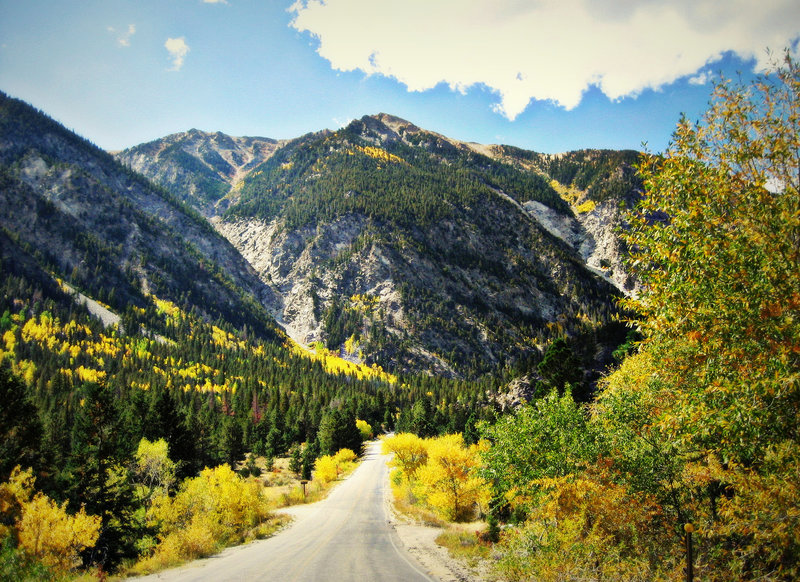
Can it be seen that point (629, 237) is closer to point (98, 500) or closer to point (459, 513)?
point (459, 513)

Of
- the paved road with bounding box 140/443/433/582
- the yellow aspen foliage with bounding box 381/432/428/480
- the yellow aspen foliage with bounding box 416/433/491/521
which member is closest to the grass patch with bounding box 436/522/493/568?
the yellow aspen foliage with bounding box 416/433/491/521

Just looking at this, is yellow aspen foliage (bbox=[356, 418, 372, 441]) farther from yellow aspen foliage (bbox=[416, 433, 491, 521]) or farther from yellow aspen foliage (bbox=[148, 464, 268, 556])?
yellow aspen foliage (bbox=[148, 464, 268, 556])

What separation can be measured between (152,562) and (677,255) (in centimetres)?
3006

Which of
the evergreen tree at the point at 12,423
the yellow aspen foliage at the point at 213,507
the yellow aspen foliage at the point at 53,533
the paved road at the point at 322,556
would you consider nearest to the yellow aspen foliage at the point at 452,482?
the paved road at the point at 322,556

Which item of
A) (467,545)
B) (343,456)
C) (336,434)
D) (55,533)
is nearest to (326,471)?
(343,456)

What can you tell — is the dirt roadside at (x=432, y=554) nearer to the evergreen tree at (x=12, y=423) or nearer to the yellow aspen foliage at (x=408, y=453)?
the yellow aspen foliage at (x=408, y=453)

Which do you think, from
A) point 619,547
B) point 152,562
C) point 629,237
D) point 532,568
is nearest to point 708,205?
point 629,237

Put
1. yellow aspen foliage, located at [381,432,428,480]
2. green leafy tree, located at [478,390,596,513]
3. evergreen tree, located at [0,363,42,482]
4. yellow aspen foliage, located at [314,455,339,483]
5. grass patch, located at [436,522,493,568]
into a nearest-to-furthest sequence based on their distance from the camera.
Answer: green leafy tree, located at [478,390,596,513] < grass patch, located at [436,522,493,568] < evergreen tree, located at [0,363,42,482] < yellow aspen foliage, located at [381,432,428,480] < yellow aspen foliage, located at [314,455,339,483]

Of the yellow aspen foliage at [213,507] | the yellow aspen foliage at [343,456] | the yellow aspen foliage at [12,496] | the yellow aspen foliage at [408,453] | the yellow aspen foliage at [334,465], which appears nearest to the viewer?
the yellow aspen foliage at [213,507]

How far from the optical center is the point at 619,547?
14.2 meters

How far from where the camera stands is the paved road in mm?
19234

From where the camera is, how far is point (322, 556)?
23234mm

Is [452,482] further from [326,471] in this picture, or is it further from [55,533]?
[326,471]

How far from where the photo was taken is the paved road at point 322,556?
1923cm
